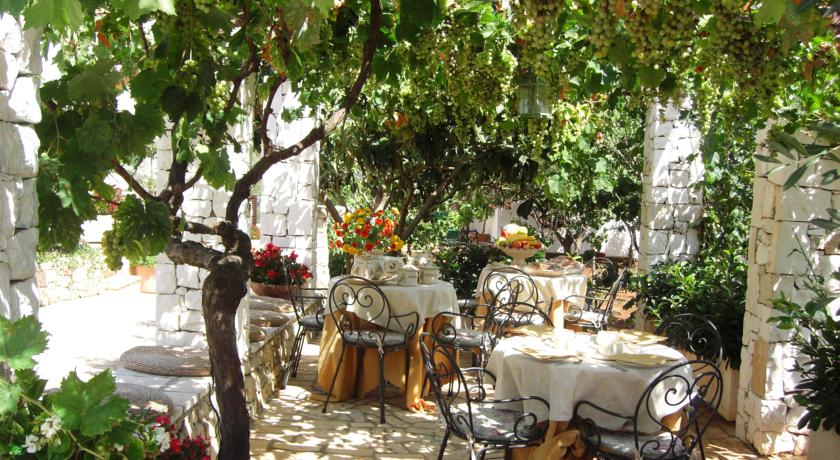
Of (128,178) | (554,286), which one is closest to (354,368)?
(554,286)

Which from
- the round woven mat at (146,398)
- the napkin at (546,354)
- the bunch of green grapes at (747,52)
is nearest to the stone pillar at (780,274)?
the napkin at (546,354)

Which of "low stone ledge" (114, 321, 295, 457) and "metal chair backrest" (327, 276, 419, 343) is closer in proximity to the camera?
"low stone ledge" (114, 321, 295, 457)

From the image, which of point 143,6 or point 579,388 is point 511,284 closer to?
point 579,388

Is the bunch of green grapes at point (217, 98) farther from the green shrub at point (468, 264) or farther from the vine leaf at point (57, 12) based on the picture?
the green shrub at point (468, 264)

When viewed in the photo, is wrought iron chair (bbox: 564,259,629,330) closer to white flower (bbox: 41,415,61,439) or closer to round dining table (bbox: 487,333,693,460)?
round dining table (bbox: 487,333,693,460)

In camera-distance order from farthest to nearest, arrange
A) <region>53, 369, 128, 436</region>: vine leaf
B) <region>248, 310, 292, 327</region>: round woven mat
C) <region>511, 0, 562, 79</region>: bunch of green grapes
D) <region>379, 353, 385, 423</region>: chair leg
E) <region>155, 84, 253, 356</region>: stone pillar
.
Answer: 1. <region>248, 310, 292, 327</region>: round woven mat
2. <region>379, 353, 385, 423</region>: chair leg
3. <region>155, 84, 253, 356</region>: stone pillar
4. <region>511, 0, 562, 79</region>: bunch of green grapes
5. <region>53, 369, 128, 436</region>: vine leaf

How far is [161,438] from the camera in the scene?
7.02ft

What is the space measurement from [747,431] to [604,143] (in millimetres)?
5486

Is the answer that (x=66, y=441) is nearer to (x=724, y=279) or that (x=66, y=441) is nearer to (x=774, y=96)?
(x=774, y=96)

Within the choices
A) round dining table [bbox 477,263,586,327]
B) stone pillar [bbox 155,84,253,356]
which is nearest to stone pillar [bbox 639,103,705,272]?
round dining table [bbox 477,263,586,327]

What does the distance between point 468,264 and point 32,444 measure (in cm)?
703

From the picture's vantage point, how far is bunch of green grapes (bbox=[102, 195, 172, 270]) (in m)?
2.11

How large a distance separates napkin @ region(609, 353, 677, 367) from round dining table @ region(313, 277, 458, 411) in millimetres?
2079

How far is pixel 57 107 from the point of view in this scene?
2.18 m
